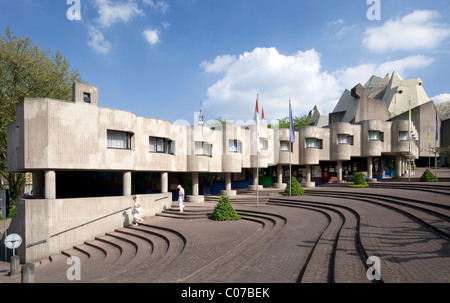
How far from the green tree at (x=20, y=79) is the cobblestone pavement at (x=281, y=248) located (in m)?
16.5

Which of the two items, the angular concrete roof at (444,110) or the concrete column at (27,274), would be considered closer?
the concrete column at (27,274)

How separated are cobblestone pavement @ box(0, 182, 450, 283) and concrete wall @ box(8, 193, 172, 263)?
870 mm

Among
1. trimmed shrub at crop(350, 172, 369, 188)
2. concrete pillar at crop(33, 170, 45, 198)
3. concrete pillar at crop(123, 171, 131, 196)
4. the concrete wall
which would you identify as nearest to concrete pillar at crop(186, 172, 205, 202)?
concrete pillar at crop(123, 171, 131, 196)

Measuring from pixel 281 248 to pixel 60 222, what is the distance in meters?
14.4

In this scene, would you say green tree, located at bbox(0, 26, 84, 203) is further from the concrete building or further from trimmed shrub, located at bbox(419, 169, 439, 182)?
trimmed shrub, located at bbox(419, 169, 439, 182)

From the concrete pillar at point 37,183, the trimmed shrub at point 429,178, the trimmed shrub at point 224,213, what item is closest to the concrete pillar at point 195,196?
the trimmed shrub at point 224,213

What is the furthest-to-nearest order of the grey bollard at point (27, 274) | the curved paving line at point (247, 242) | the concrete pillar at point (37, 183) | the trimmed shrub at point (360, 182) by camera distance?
1. the trimmed shrub at point (360, 182)
2. the concrete pillar at point (37, 183)
3. the grey bollard at point (27, 274)
4. the curved paving line at point (247, 242)

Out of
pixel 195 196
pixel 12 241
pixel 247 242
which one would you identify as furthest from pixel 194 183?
pixel 12 241

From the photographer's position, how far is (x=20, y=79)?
2691cm

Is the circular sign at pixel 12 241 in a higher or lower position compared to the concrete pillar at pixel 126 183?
lower

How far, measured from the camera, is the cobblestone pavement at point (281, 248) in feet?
24.1

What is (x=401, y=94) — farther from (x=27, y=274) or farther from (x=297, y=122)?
(x=27, y=274)

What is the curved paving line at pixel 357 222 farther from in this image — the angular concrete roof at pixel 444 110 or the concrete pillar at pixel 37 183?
the angular concrete roof at pixel 444 110

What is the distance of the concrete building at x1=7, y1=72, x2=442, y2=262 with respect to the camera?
16.2 m
